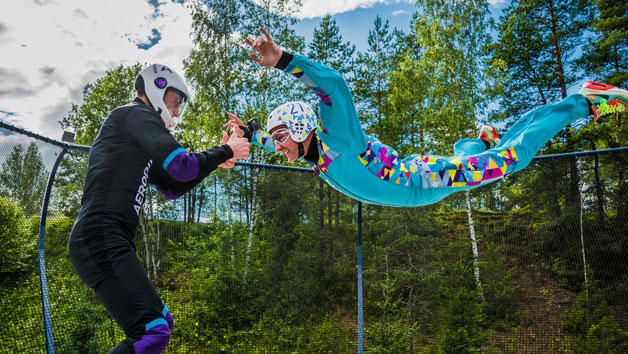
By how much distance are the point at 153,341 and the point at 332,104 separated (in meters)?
1.17

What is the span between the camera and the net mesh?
346 centimetres

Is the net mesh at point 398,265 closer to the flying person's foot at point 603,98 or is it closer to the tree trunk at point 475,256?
the tree trunk at point 475,256

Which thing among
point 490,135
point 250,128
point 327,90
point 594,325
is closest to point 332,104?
point 327,90

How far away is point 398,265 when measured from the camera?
13.7 ft

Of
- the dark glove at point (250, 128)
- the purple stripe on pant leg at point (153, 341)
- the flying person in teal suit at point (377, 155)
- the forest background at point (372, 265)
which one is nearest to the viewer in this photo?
the purple stripe on pant leg at point (153, 341)

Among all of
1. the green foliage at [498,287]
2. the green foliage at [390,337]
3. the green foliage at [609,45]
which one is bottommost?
the green foliage at [390,337]

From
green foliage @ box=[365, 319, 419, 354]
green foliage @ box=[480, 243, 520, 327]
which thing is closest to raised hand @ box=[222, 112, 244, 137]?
green foliage @ box=[365, 319, 419, 354]

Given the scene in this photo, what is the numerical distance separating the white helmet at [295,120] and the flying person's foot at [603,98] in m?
1.74

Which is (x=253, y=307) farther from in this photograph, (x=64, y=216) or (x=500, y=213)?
(x=500, y=213)

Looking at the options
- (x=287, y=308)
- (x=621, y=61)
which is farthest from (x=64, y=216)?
(x=621, y=61)

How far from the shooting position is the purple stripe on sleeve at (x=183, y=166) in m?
1.33

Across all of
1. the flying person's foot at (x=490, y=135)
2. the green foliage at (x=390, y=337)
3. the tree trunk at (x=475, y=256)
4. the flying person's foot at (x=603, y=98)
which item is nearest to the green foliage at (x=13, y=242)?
the green foliage at (x=390, y=337)

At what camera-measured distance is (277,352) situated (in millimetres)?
3609

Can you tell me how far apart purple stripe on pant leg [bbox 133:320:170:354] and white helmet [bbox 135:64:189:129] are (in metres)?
0.82
